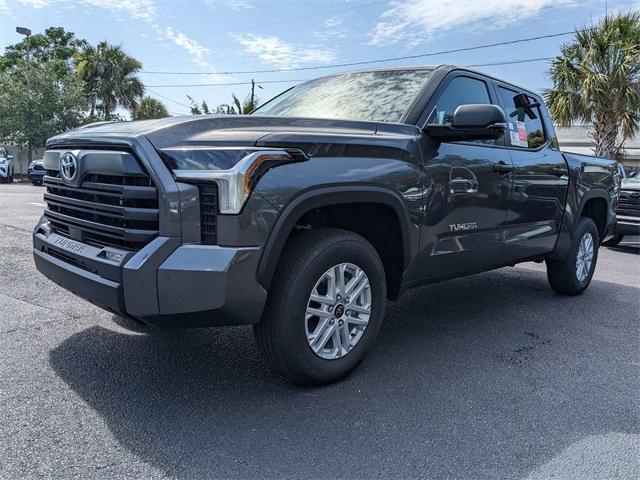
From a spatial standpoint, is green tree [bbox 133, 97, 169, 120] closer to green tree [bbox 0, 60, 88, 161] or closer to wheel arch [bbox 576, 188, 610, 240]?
green tree [bbox 0, 60, 88, 161]

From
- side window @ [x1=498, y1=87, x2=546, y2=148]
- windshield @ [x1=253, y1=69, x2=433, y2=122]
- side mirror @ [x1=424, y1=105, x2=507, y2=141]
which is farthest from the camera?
side window @ [x1=498, y1=87, x2=546, y2=148]

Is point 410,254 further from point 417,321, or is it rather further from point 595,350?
point 595,350

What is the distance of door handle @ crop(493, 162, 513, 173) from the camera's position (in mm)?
3963

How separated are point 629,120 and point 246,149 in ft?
52.5

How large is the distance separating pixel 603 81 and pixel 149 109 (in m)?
29.9

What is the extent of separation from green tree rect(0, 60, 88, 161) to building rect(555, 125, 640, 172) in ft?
81.9

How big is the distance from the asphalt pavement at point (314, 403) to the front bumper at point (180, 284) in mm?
541

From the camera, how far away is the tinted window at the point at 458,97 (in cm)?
369

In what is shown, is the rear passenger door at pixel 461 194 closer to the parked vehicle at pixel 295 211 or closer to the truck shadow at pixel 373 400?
the parked vehicle at pixel 295 211

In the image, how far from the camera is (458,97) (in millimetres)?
3920

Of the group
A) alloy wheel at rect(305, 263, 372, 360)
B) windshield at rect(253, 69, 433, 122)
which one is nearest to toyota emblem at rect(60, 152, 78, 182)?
alloy wheel at rect(305, 263, 372, 360)

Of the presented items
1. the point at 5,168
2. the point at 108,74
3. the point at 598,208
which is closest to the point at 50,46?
the point at 108,74

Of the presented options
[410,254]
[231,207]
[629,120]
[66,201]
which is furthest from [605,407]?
[629,120]

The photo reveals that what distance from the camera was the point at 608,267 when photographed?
7.73m
